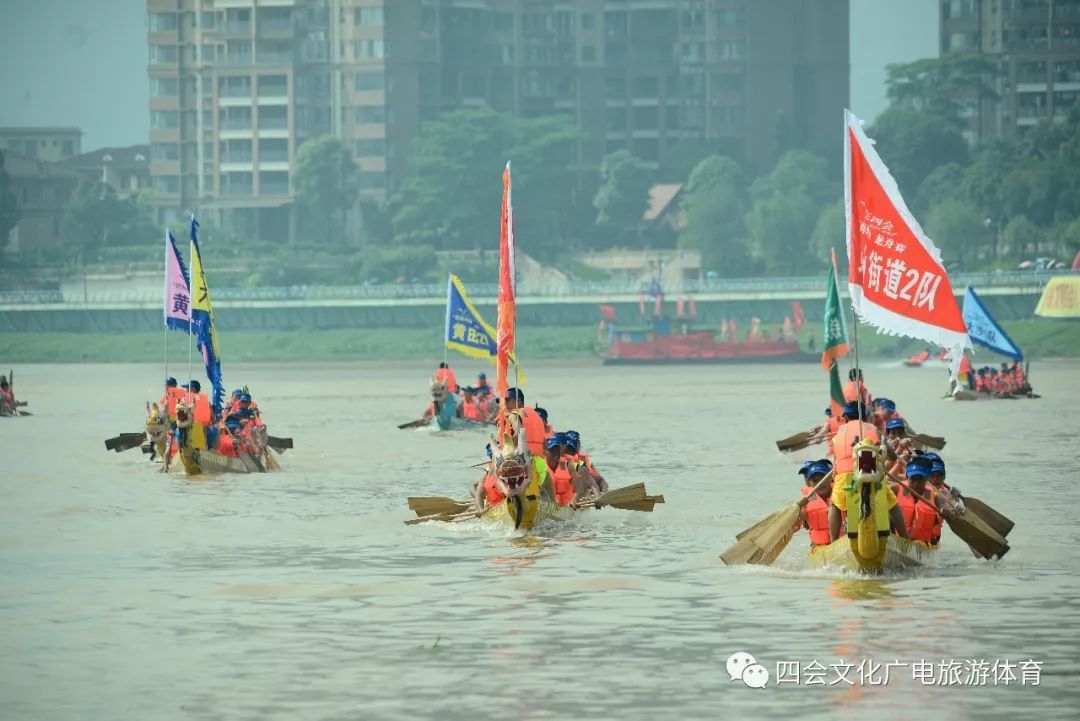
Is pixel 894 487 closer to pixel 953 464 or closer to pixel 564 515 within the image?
pixel 564 515

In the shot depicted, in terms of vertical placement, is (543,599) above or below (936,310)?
below

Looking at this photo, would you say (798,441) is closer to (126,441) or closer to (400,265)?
(126,441)

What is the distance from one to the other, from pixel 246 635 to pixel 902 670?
7633 mm

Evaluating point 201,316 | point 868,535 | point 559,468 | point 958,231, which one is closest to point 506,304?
point 559,468

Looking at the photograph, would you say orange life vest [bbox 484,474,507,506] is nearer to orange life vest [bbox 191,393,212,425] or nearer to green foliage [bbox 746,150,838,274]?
orange life vest [bbox 191,393,212,425]

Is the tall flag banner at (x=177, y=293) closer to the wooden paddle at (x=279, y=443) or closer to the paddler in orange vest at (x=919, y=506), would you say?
the wooden paddle at (x=279, y=443)

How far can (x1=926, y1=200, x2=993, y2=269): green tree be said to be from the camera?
166 metres

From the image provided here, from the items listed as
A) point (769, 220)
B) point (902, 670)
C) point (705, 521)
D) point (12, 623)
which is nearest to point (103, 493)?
point (705, 521)

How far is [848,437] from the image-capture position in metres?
30.6

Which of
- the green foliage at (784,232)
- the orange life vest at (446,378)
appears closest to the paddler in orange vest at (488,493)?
the orange life vest at (446,378)

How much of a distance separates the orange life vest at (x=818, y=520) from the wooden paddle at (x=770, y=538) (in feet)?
0.32

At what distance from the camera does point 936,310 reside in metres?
25.6

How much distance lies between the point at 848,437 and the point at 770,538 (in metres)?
2.10

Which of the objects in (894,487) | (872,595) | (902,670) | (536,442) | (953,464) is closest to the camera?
(902,670)
